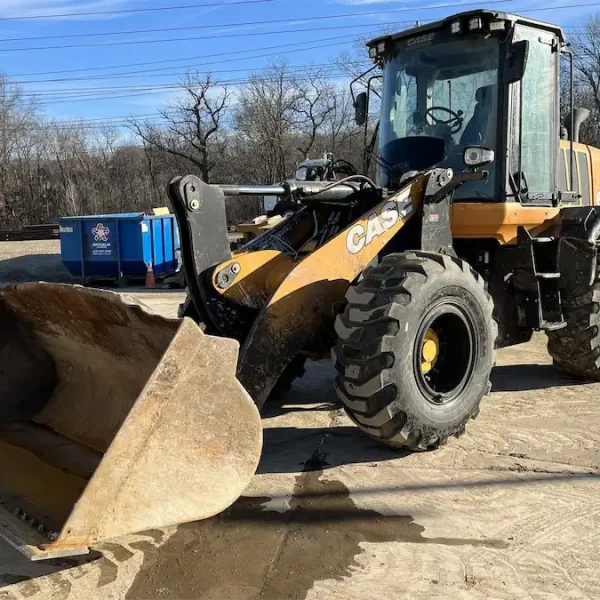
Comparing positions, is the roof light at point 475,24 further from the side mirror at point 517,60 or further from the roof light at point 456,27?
Answer: the side mirror at point 517,60

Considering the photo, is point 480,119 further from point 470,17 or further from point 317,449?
point 317,449

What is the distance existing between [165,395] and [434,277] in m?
1.99

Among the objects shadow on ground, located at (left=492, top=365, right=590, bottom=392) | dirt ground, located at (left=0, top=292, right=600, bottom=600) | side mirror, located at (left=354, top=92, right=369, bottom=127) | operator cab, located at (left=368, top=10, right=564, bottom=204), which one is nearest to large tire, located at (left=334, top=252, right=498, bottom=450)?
dirt ground, located at (left=0, top=292, right=600, bottom=600)

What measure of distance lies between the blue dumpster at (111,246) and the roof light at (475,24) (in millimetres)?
11615

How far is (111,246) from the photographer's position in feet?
51.9

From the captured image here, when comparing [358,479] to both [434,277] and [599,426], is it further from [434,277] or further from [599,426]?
[599,426]

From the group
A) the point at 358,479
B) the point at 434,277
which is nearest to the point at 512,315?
the point at 434,277

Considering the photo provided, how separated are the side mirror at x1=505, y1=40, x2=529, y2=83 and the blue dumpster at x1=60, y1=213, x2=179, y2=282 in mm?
11813

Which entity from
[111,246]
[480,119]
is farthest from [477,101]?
[111,246]

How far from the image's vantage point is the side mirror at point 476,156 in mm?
4836

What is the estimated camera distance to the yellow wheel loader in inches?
118

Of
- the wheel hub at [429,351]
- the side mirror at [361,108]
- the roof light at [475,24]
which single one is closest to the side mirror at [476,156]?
the roof light at [475,24]

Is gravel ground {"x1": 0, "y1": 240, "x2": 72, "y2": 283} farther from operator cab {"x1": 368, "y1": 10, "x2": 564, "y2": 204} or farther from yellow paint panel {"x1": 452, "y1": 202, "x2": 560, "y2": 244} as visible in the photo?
yellow paint panel {"x1": 452, "y1": 202, "x2": 560, "y2": 244}

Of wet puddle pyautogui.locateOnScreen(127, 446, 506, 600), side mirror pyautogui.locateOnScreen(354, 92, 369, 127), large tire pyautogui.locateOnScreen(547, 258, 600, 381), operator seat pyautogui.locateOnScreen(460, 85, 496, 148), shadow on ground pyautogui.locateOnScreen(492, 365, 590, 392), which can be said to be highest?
side mirror pyautogui.locateOnScreen(354, 92, 369, 127)
